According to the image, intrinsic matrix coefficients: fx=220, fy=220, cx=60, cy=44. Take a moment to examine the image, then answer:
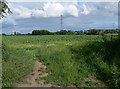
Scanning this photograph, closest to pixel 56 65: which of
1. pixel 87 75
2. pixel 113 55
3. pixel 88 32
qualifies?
pixel 87 75

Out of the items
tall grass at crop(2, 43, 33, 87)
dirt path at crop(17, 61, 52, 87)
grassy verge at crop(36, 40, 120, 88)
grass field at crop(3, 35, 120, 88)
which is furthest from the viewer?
grassy verge at crop(36, 40, 120, 88)

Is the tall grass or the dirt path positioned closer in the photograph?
the tall grass

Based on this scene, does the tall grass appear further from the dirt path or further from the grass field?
the dirt path

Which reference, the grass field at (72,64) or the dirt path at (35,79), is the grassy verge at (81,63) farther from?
the dirt path at (35,79)

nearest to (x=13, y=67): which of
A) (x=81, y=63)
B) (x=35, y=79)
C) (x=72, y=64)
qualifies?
(x=35, y=79)

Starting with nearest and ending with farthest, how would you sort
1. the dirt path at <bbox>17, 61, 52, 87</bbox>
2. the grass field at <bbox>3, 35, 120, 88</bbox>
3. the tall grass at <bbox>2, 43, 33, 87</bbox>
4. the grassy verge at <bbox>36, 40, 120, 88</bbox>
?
the tall grass at <bbox>2, 43, 33, 87</bbox> < the dirt path at <bbox>17, 61, 52, 87</bbox> < the grass field at <bbox>3, 35, 120, 88</bbox> < the grassy verge at <bbox>36, 40, 120, 88</bbox>

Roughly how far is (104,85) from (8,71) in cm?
469

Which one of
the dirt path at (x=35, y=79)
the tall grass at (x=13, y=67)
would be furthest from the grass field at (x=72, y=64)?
the dirt path at (x=35, y=79)

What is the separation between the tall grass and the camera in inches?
394

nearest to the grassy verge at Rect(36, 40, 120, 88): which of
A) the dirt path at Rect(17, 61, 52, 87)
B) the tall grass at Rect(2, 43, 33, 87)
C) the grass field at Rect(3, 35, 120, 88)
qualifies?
the grass field at Rect(3, 35, 120, 88)

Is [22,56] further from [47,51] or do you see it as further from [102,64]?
[102,64]

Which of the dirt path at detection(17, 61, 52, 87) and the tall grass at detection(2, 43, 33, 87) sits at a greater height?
the tall grass at detection(2, 43, 33, 87)

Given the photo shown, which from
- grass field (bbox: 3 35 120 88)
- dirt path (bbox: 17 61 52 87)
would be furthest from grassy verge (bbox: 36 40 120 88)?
dirt path (bbox: 17 61 52 87)

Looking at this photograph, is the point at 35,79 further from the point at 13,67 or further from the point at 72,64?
the point at 72,64
